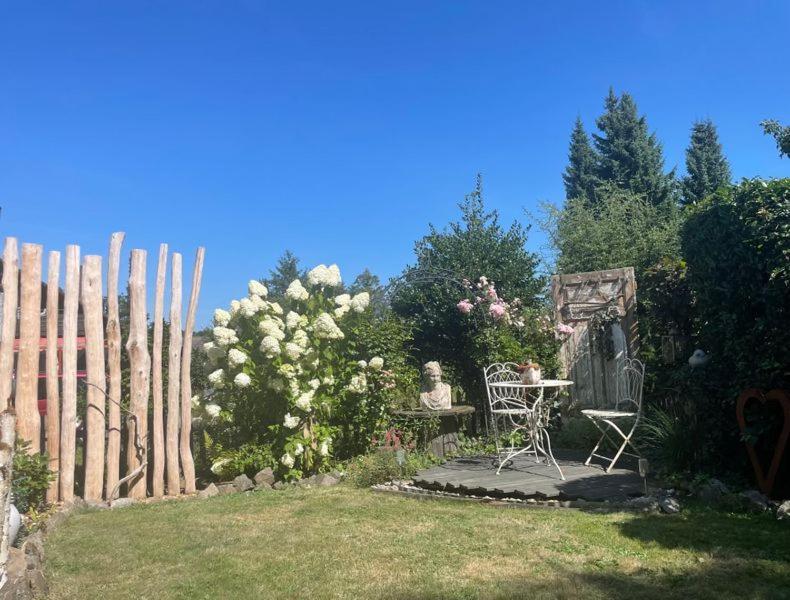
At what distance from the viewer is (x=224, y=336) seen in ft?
20.4

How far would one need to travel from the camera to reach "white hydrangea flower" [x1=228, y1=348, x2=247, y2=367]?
240 inches

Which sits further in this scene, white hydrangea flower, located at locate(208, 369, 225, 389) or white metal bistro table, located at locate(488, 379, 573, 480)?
white hydrangea flower, located at locate(208, 369, 225, 389)

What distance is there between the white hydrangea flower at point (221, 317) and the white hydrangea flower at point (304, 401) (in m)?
1.21

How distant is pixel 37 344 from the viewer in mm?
5266

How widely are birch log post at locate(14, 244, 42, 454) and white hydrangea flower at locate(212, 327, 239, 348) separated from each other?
1.59 m

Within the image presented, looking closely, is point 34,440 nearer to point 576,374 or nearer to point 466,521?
point 466,521

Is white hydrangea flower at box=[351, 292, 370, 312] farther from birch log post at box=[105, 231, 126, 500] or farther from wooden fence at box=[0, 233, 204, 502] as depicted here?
birch log post at box=[105, 231, 126, 500]

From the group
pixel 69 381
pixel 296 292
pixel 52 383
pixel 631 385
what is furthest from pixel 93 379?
pixel 631 385

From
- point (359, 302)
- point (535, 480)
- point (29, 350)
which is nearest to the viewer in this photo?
point (29, 350)

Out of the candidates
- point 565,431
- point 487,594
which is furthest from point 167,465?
point 565,431

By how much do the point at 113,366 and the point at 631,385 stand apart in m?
5.61

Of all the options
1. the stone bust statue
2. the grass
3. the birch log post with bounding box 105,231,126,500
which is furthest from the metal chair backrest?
the birch log post with bounding box 105,231,126,500

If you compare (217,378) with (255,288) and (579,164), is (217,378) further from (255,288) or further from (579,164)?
(579,164)

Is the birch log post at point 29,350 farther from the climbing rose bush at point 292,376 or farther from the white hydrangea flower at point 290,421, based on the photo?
the white hydrangea flower at point 290,421
